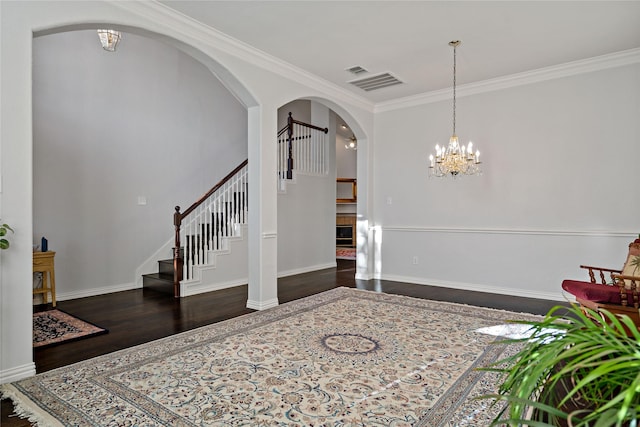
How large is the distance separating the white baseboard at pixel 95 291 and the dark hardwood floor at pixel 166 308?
17cm

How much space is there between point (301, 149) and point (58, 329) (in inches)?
196

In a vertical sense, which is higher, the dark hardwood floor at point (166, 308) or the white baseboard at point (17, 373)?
the white baseboard at point (17, 373)

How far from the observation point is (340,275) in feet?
23.6

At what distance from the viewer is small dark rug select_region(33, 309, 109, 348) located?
3.53m

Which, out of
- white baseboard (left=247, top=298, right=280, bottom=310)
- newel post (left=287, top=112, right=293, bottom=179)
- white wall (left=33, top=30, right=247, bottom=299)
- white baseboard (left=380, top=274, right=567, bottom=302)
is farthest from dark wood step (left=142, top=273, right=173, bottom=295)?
white baseboard (left=380, top=274, right=567, bottom=302)

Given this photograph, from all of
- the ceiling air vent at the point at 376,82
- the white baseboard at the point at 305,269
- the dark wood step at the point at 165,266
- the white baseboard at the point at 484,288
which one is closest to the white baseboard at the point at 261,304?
the dark wood step at the point at 165,266

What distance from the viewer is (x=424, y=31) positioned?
4051 millimetres

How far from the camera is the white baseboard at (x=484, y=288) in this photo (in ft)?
17.0

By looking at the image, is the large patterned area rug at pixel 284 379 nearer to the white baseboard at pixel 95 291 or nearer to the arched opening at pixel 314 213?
the white baseboard at pixel 95 291

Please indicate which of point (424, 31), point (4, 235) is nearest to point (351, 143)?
point (424, 31)

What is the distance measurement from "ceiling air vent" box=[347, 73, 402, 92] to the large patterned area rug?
3394mm

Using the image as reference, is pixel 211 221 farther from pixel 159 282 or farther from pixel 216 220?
pixel 159 282

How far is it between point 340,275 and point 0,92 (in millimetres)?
5602

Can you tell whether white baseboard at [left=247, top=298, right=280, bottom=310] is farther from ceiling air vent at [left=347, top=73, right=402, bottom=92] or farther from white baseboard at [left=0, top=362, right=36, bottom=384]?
ceiling air vent at [left=347, top=73, right=402, bottom=92]
